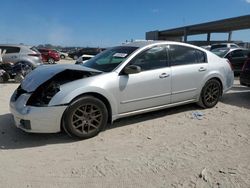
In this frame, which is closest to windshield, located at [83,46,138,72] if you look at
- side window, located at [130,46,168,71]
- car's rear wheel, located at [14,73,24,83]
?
side window, located at [130,46,168,71]

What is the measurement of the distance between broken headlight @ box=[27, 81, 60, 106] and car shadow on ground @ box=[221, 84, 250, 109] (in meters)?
4.50

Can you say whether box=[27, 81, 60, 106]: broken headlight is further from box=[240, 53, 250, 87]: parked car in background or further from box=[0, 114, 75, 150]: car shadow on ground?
box=[240, 53, 250, 87]: parked car in background

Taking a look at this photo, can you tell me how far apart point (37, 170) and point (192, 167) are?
1.95m

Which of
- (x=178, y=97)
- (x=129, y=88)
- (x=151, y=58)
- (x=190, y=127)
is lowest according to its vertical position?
(x=190, y=127)

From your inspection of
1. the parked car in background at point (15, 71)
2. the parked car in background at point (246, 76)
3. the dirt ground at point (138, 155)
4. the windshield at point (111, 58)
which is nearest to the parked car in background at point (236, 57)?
the parked car in background at point (246, 76)

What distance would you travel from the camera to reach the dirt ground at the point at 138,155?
3322mm

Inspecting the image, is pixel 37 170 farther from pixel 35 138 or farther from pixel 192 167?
pixel 192 167

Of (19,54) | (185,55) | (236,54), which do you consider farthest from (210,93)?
(19,54)

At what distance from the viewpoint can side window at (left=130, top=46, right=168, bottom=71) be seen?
17.1 ft

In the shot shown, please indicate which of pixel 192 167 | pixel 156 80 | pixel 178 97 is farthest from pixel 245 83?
pixel 192 167

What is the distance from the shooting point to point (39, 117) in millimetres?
4254

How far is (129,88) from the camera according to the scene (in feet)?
Answer: 16.2

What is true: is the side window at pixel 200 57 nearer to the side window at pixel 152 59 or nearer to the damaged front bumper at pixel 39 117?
the side window at pixel 152 59

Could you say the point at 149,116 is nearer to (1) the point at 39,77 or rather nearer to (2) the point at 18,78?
(1) the point at 39,77
